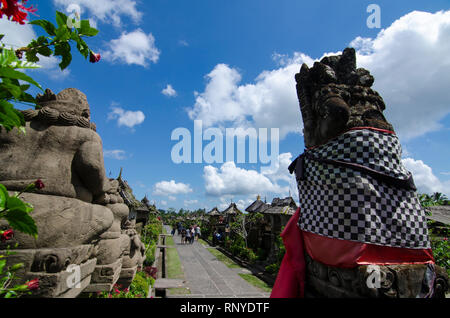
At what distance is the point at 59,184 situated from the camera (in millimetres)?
2994

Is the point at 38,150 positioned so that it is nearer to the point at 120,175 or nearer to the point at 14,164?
the point at 14,164

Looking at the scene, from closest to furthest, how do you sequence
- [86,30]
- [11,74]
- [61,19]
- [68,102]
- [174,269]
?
[11,74], [61,19], [86,30], [68,102], [174,269]

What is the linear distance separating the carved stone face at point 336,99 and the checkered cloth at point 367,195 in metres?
0.15

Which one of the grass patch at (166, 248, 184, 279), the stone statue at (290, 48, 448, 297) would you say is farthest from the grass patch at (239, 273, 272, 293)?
the stone statue at (290, 48, 448, 297)

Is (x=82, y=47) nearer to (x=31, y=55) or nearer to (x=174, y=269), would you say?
(x=31, y=55)

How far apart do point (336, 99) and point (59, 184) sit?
3358 millimetres

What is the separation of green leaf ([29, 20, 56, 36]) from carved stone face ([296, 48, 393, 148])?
7.15ft

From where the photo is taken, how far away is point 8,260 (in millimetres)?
2451

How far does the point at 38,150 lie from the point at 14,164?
0.97 feet

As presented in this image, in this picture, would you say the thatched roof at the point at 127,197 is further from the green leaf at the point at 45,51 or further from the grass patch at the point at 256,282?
the green leaf at the point at 45,51

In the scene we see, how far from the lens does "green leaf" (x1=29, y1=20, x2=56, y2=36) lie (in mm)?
1317

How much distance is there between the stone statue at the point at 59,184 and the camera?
251 cm

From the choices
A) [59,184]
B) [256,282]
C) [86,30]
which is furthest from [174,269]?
[86,30]

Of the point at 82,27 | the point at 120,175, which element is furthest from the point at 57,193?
the point at 120,175
